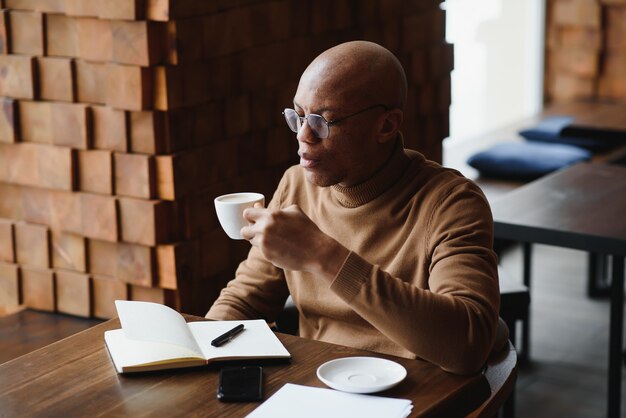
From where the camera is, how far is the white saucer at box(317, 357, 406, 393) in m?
1.60

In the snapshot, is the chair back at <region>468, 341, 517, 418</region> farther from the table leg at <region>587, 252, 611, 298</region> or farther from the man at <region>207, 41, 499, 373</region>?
the table leg at <region>587, 252, 611, 298</region>

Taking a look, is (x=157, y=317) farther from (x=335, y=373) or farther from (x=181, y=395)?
(x=335, y=373)

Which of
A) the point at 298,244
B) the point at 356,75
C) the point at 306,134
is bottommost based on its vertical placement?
the point at 298,244

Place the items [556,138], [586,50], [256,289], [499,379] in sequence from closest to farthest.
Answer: [499,379] < [256,289] < [556,138] < [586,50]

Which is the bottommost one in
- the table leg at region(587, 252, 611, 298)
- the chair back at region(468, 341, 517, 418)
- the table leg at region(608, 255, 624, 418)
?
the table leg at region(587, 252, 611, 298)

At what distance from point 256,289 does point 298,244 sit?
487 mm

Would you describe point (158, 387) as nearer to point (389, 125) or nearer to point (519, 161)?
point (389, 125)

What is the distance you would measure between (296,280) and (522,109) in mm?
4214

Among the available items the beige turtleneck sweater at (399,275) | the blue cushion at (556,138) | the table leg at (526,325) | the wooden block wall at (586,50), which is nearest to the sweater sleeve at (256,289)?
the beige turtleneck sweater at (399,275)

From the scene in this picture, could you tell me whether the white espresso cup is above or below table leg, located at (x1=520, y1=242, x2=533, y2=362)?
above

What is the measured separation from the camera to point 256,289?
2180 mm

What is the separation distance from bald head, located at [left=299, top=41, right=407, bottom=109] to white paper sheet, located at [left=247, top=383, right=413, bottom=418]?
0.60 meters

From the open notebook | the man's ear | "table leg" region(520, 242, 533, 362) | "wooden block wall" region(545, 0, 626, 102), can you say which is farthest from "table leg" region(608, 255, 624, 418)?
"wooden block wall" region(545, 0, 626, 102)

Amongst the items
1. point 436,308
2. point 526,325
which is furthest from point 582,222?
point 436,308
